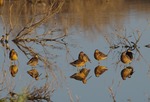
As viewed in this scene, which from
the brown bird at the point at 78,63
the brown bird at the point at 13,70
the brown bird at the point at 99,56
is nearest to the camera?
the brown bird at the point at 13,70

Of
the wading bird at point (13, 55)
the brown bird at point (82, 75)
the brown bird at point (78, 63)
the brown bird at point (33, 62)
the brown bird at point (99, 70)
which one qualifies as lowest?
the brown bird at point (82, 75)

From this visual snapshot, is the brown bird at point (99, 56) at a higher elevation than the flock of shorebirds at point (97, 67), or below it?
higher

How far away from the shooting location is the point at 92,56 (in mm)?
10000

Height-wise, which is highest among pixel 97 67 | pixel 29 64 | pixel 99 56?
pixel 99 56

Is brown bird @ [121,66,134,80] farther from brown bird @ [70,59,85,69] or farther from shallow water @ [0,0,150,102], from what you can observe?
brown bird @ [70,59,85,69]

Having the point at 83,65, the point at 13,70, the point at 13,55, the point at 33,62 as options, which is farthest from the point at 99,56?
the point at 13,55

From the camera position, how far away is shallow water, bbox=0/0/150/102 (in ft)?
23.2

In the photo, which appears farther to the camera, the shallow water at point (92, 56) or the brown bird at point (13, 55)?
the brown bird at point (13, 55)

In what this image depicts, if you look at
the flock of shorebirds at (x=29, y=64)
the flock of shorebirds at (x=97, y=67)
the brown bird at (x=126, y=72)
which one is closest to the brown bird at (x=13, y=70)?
the flock of shorebirds at (x=29, y=64)

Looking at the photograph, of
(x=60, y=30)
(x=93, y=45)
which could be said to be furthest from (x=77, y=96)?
(x=60, y=30)

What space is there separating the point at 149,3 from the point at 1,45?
10.2 m

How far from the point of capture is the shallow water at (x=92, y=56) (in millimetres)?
7065

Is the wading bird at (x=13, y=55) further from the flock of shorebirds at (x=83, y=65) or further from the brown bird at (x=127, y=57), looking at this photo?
the brown bird at (x=127, y=57)

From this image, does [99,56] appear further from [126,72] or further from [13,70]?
[13,70]
